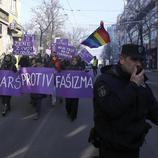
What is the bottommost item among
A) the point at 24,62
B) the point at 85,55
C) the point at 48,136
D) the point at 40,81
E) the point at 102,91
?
the point at 48,136

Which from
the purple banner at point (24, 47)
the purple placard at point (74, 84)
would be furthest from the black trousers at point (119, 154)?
the purple banner at point (24, 47)

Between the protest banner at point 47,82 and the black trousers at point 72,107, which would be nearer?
the protest banner at point 47,82

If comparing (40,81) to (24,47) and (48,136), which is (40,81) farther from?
(24,47)

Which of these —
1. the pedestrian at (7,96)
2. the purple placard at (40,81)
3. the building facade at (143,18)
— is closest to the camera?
the purple placard at (40,81)

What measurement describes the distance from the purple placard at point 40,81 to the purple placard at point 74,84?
25 cm

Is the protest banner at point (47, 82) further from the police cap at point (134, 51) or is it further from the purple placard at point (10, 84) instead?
the police cap at point (134, 51)

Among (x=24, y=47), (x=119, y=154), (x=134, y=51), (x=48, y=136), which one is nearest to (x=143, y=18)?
(x=24, y=47)

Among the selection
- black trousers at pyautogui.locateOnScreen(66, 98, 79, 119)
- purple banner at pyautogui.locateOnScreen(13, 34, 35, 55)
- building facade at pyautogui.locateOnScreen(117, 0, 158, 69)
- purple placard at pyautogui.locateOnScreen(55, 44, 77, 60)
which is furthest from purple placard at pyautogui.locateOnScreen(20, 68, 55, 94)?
building facade at pyautogui.locateOnScreen(117, 0, 158, 69)

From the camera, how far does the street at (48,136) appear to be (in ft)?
31.4

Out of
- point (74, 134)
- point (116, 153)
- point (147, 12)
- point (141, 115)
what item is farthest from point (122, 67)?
point (147, 12)

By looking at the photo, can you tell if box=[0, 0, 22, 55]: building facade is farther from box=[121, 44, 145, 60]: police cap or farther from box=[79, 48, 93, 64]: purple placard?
box=[121, 44, 145, 60]: police cap

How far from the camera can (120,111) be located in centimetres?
431

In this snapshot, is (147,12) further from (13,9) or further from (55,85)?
(55,85)

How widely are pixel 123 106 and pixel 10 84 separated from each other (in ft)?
34.9
